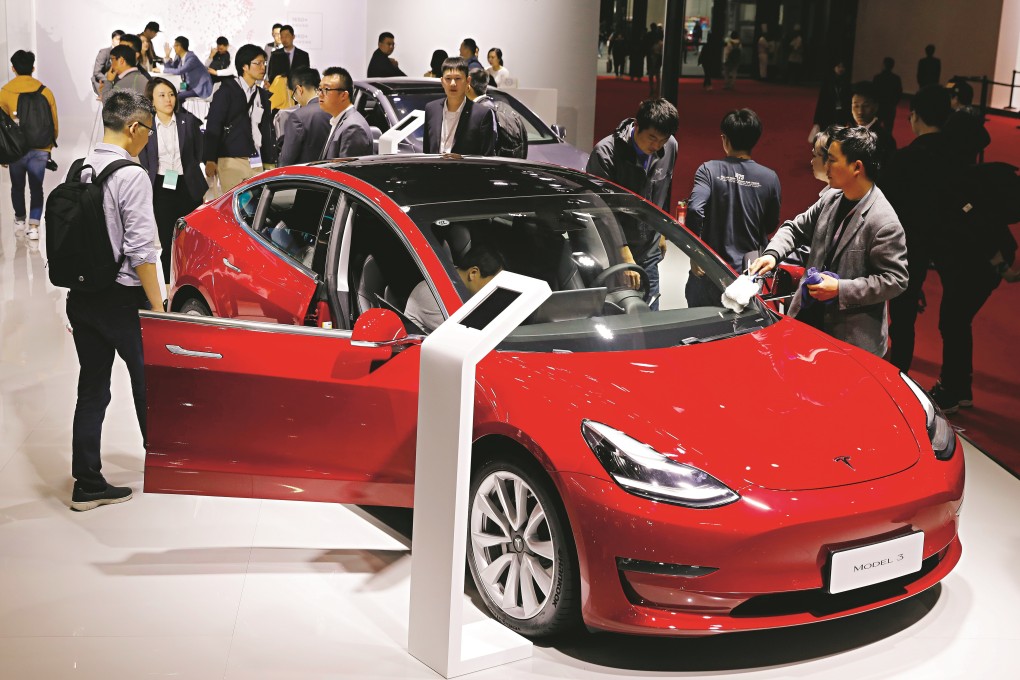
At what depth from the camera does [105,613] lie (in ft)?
12.3

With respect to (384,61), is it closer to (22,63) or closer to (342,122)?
(22,63)

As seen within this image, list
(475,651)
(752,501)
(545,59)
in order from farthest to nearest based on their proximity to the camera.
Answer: (545,59), (475,651), (752,501)

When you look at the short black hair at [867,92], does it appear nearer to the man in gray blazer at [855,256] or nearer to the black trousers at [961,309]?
the black trousers at [961,309]

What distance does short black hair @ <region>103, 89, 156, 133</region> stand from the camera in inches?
175

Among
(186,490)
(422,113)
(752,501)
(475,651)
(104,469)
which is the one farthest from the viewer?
(422,113)

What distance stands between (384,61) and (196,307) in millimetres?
9883

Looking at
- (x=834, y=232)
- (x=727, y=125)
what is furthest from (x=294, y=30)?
(x=834, y=232)

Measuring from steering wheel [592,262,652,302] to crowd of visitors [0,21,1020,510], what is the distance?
25mm

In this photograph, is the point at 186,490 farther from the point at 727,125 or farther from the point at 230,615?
the point at 727,125

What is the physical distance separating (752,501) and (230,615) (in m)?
1.73

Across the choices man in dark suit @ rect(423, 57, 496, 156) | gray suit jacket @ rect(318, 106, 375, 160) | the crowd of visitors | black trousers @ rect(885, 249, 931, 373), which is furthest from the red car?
man in dark suit @ rect(423, 57, 496, 156)

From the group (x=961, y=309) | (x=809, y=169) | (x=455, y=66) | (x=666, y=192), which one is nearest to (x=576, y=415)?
(x=666, y=192)

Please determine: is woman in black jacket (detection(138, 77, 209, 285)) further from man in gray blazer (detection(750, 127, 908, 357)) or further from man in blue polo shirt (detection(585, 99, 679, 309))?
man in gray blazer (detection(750, 127, 908, 357))

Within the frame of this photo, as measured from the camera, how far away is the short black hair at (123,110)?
4.44 metres
